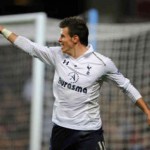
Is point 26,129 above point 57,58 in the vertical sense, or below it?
below

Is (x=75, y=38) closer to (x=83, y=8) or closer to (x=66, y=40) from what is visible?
(x=66, y=40)

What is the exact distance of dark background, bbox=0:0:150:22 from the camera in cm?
1177

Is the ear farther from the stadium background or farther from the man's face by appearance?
the stadium background

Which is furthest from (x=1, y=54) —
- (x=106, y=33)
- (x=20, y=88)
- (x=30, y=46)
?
(x=30, y=46)

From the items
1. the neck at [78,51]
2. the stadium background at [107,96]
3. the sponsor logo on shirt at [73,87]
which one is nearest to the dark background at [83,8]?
the stadium background at [107,96]

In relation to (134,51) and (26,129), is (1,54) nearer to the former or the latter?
(26,129)

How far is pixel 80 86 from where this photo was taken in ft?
19.7

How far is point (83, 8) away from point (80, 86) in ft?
21.6

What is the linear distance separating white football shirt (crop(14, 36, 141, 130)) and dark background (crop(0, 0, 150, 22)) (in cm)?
558

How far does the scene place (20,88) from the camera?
9.25 m

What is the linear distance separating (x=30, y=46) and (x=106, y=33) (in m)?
2.84

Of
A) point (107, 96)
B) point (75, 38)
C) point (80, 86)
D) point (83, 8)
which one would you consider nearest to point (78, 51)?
point (75, 38)

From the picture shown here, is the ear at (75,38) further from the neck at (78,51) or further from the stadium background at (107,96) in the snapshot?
the stadium background at (107,96)

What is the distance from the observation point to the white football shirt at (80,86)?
6000mm
